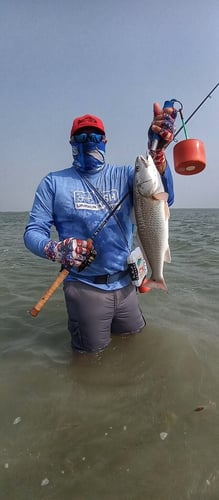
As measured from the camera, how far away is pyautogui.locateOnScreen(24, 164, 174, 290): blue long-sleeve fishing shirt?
3664 millimetres

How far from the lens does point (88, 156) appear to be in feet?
12.1

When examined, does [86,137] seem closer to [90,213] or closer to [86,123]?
[86,123]

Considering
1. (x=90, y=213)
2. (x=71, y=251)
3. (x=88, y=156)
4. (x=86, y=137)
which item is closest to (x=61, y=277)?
(x=71, y=251)

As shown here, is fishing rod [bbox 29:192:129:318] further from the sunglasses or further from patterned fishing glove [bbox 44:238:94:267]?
the sunglasses

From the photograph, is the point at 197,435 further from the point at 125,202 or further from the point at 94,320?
the point at 125,202

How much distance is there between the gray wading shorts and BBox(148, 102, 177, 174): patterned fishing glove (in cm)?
165

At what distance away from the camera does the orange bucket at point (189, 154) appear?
3514mm

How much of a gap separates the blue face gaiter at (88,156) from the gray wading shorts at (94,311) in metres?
1.36

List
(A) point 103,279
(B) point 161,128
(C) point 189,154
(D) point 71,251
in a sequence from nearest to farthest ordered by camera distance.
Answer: (D) point 71,251
(B) point 161,128
(C) point 189,154
(A) point 103,279

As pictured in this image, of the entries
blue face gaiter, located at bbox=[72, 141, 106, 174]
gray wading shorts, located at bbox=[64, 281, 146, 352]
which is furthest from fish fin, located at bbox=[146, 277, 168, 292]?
blue face gaiter, located at bbox=[72, 141, 106, 174]

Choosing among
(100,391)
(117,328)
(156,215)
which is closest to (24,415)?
(100,391)

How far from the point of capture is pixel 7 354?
463 cm

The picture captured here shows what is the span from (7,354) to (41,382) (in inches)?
38.4

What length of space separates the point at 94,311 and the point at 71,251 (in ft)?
3.10
